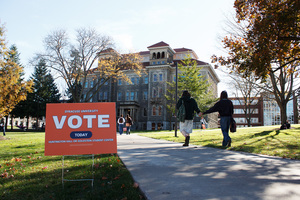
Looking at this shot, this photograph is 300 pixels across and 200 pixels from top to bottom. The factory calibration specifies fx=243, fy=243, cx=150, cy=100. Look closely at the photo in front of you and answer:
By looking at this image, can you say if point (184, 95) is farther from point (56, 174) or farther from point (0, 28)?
point (0, 28)

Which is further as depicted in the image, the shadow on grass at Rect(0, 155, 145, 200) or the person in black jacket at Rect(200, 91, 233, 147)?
the person in black jacket at Rect(200, 91, 233, 147)

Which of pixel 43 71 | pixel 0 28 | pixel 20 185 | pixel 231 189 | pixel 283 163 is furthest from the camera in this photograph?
pixel 43 71

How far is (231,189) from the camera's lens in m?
3.32

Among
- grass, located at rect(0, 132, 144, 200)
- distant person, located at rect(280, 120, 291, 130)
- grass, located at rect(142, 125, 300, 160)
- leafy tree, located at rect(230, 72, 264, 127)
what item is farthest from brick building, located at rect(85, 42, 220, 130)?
grass, located at rect(0, 132, 144, 200)

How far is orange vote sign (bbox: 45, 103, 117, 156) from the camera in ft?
13.3

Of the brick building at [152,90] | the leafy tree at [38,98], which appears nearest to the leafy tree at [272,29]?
the brick building at [152,90]

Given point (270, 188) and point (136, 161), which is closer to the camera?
point (270, 188)

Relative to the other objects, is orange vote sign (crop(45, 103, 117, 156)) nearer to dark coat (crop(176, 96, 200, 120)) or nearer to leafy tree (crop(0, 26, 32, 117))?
dark coat (crop(176, 96, 200, 120))

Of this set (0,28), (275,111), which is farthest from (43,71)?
(275,111)

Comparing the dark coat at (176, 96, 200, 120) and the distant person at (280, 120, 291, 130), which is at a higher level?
the dark coat at (176, 96, 200, 120)

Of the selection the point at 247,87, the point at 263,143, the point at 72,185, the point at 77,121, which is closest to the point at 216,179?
the point at 72,185

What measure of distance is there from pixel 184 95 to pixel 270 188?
5615mm

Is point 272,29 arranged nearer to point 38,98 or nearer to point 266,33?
point 266,33

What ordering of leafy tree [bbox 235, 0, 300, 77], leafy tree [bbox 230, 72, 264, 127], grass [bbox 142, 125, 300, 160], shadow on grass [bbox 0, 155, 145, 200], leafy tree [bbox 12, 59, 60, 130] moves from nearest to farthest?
shadow on grass [bbox 0, 155, 145, 200]
grass [bbox 142, 125, 300, 160]
leafy tree [bbox 235, 0, 300, 77]
leafy tree [bbox 230, 72, 264, 127]
leafy tree [bbox 12, 59, 60, 130]
